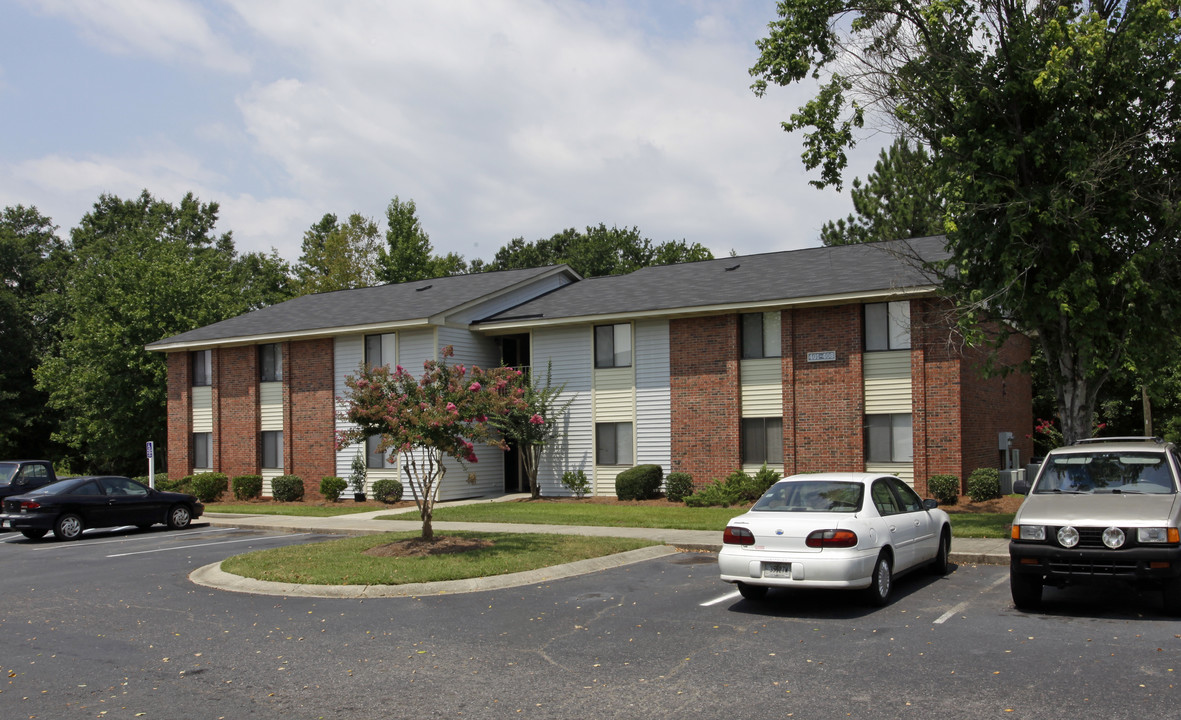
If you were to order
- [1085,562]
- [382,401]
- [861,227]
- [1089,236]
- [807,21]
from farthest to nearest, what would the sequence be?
[861,227] → [807,21] → [1089,236] → [382,401] → [1085,562]

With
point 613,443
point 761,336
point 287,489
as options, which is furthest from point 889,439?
point 287,489

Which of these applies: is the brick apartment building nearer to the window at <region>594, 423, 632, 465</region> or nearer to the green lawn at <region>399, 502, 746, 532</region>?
the window at <region>594, 423, 632, 465</region>

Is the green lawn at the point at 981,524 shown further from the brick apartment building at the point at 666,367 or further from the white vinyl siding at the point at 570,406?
the white vinyl siding at the point at 570,406

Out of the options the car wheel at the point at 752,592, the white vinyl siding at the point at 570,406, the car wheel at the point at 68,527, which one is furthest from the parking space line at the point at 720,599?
the white vinyl siding at the point at 570,406

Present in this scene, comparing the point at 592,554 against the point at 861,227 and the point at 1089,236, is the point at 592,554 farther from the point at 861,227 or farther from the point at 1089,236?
the point at 861,227

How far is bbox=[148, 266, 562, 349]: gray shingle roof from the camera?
30016 mm

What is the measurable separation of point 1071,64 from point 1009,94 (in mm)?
1085

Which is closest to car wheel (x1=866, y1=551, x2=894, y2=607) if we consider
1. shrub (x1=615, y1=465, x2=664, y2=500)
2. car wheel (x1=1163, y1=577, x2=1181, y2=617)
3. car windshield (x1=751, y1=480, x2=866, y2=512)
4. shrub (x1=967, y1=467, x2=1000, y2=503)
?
car windshield (x1=751, y1=480, x2=866, y2=512)

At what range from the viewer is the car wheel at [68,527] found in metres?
20.3

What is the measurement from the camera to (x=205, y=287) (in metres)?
43.3

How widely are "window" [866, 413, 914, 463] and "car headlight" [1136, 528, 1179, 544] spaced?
1428cm

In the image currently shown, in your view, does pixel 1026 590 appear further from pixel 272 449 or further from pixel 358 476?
pixel 272 449

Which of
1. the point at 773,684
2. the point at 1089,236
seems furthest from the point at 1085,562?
the point at 1089,236

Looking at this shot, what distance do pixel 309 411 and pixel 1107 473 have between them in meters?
25.5
